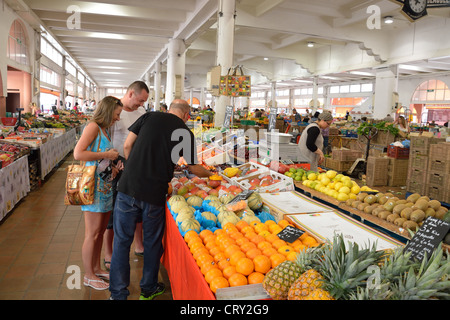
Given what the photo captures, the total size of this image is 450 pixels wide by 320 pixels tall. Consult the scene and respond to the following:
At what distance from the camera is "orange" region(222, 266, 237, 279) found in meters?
2.03

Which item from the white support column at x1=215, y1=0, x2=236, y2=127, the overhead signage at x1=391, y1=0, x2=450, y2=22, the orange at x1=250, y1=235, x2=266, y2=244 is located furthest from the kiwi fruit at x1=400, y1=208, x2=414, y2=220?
the white support column at x1=215, y1=0, x2=236, y2=127

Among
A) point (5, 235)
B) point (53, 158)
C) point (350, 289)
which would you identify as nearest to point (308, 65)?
point (53, 158)

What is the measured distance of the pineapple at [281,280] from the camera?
5.88 feet

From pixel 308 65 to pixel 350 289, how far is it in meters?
20.6

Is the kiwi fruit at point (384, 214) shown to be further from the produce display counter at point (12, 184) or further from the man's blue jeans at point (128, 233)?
the produce display counter at point (12, 184)

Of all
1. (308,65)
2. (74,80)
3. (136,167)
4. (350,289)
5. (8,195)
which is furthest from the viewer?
(74,80)

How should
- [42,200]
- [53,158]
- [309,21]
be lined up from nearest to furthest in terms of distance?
[42,200], [53,158], [309,21]

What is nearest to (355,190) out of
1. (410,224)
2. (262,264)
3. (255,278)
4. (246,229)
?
(410,224)

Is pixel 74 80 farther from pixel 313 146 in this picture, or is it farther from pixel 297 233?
pixel 297 233

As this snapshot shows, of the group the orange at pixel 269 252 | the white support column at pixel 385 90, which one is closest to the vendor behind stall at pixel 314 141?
the orange at pixel 269 252

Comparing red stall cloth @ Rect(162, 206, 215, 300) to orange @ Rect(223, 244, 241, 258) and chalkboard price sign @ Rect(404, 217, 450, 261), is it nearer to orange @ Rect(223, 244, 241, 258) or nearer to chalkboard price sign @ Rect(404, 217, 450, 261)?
orange @ Rect(223, 244, 241, 258)

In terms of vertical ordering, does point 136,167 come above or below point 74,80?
below

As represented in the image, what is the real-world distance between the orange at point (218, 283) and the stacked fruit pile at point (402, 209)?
5.49 ft

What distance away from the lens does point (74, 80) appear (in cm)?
3122
